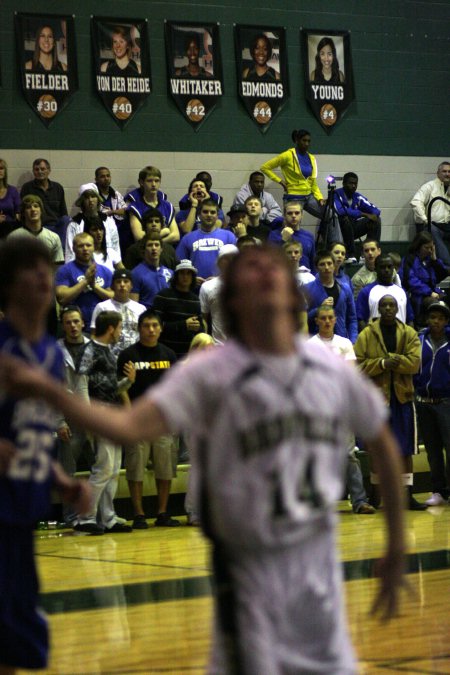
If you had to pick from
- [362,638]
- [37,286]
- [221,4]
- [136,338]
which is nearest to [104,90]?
[221,4]

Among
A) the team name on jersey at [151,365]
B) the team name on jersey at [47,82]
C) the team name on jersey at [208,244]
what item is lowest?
the team name on jersey at [151,365]

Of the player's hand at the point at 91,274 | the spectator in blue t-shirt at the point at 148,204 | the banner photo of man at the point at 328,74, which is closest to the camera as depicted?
the player's hand at the point at 91,274

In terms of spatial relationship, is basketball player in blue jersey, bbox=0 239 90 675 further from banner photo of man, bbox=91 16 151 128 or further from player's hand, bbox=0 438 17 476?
banner photo of man, bbox=91 16 151 128

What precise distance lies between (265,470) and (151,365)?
7410mm

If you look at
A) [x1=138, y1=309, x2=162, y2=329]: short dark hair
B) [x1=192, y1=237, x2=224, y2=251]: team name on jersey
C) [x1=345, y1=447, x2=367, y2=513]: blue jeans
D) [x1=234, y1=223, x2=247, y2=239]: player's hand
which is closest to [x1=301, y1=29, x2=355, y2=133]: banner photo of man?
[x1=234, y1=223, x2=247, y2=239]: player's hand

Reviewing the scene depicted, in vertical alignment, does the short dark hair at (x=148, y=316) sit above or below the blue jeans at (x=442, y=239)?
below

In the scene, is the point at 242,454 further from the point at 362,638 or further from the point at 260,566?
the point at 362,638

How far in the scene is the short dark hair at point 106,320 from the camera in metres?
9.77

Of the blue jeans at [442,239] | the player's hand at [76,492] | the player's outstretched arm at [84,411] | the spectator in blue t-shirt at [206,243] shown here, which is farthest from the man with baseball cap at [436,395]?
the player's outstretched arm at [84,411]

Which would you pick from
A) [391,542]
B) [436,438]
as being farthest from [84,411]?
[436,438]

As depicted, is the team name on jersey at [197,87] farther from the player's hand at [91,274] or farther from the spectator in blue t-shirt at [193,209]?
the player's hand at [91,274]

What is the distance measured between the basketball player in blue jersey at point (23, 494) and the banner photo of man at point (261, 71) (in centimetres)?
1421

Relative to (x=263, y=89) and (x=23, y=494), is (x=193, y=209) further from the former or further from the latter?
(x=23, y=494)

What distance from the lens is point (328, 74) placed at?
18172mm
